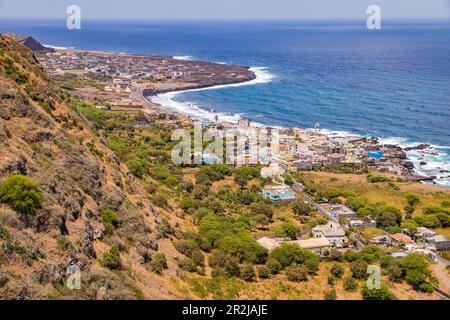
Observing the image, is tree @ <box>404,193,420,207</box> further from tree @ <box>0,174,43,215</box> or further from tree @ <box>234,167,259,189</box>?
tree @ <box>0,174,43,215</box>

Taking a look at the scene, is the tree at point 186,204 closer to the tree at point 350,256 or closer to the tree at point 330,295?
the tree at point 350,256

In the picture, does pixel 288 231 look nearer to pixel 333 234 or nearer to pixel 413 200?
pixel 333 234

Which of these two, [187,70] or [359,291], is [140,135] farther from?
[187,70]

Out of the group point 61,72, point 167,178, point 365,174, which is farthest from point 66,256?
point 61,72

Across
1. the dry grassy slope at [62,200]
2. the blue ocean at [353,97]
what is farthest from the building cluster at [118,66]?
the dry grassy slope at [62,200]

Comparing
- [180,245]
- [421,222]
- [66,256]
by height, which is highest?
[66,256]
